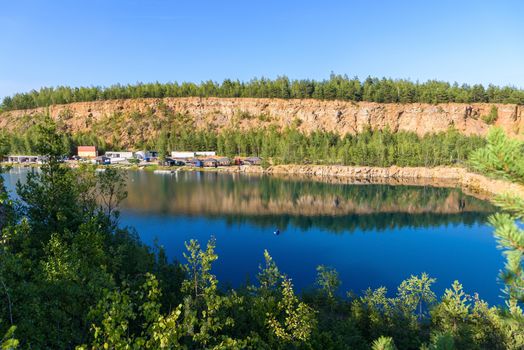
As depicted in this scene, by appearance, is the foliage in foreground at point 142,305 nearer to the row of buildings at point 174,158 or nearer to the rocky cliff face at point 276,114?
the row of buildings at point 174,158

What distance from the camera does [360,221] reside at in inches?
2233

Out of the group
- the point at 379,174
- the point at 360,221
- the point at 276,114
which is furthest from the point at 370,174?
the point at 276,114

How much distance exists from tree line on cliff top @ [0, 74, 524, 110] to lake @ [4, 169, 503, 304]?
232 ft

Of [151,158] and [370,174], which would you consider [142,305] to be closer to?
[370,174]

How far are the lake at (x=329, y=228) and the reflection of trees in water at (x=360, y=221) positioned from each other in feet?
0.54

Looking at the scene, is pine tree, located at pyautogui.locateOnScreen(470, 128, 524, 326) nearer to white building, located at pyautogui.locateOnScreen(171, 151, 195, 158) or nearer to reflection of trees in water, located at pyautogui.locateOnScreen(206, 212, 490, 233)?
reflection of trees in water, located at pyautogui.locateOnScreen(206, 212, 490, 233)

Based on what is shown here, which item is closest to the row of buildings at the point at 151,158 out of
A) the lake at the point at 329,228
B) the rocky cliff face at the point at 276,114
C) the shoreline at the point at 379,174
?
the shoreline at the point at 379,174

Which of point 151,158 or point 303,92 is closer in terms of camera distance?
point 151,158

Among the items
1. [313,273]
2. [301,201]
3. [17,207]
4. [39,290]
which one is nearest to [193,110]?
[301,201]

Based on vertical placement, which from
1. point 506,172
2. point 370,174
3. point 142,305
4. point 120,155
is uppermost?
point 506,172

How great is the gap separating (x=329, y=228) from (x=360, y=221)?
7376 mm

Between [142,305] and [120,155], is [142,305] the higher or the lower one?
the higher one

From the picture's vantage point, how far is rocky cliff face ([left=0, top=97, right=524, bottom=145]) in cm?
13175

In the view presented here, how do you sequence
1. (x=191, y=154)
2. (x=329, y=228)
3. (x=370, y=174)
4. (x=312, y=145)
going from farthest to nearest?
(x=191, y=154) < (x=312, y=145) < (x=370, y=174) < (x=329, y=228)
